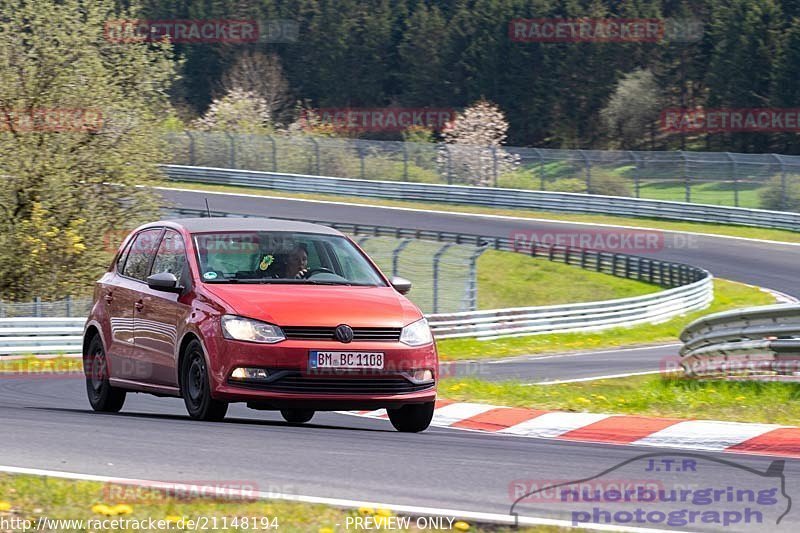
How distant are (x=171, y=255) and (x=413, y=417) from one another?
7.53 ft

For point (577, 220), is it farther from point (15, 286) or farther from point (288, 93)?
point (288, 93)

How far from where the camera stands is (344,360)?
29.0 ft

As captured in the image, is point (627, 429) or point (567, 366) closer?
point (627, 429)

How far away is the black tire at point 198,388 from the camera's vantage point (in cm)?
905

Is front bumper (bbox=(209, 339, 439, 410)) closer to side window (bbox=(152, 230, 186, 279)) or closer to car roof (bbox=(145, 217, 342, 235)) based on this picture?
side window (bbox=(152, 230, 186, 279))

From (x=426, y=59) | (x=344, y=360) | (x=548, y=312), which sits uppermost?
(x=426, y=59)

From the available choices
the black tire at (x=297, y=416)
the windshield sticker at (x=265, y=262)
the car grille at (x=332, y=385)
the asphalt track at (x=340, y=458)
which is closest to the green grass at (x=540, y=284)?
the black tire at (x=297, y=416)

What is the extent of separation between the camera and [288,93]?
342 feet

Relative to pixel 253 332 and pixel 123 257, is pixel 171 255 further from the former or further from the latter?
pixel 253 332

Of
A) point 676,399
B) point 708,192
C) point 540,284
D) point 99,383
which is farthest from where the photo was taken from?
point 708,192

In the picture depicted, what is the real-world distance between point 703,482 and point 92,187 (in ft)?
78.4

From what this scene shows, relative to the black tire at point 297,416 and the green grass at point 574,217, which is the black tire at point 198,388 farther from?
the green grass at point 574,217

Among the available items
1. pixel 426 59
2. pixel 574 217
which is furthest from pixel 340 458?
pixel 426 59

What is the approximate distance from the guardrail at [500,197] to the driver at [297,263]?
131 ft
